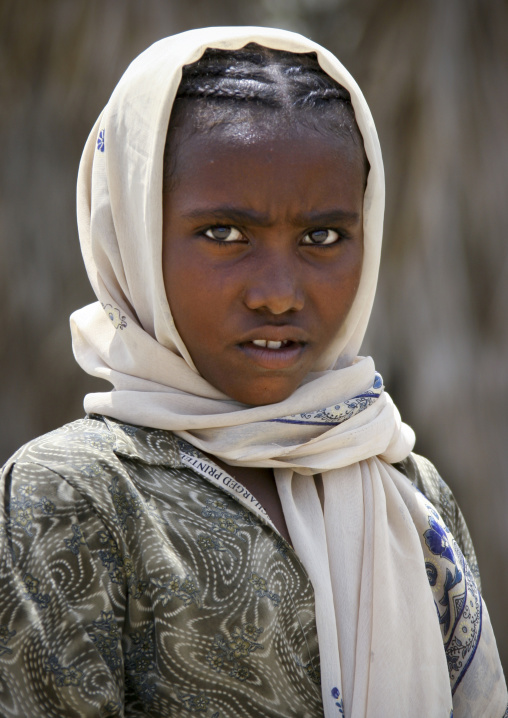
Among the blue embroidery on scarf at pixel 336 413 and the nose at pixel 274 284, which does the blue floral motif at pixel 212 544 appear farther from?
the nose at pixel 274 284

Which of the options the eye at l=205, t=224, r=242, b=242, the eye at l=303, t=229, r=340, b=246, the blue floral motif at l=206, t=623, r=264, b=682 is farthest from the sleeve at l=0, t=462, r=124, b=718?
the eye at l=303, t=229, r=340, b=246

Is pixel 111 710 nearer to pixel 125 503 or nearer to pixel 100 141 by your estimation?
pixel 125 503

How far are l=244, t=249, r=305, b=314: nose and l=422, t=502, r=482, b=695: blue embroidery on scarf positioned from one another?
1.77 feet

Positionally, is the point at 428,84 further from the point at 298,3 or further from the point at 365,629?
the point at 365,629

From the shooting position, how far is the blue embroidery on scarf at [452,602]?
5.20 ft

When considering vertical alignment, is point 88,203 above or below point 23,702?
above

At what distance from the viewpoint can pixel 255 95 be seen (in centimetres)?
142

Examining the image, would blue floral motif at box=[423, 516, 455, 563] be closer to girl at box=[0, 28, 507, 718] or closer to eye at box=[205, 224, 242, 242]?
girl at box=[0, 28, 507, 718]

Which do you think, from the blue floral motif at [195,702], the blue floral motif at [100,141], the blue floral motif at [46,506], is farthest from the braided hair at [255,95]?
the blue floral motif at [195,702]

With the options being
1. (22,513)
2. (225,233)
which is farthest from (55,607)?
(225,233)

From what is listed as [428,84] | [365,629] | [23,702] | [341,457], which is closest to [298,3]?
[428,84]

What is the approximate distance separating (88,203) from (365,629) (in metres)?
0.93

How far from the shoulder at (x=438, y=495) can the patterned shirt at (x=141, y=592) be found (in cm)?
49

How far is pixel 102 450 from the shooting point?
1.36 metres
